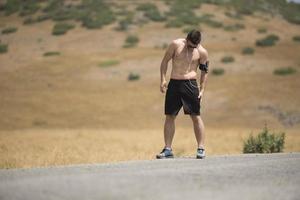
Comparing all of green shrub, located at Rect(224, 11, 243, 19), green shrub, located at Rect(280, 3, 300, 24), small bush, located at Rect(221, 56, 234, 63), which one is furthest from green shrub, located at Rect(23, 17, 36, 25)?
green shrub, located at Rect(280, 3, 300, 24)

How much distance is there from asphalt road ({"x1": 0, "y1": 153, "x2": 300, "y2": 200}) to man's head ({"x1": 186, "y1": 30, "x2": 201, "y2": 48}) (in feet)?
6.61

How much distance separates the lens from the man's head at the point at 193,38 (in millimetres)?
10125

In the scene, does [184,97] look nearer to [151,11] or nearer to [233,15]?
[151,11]

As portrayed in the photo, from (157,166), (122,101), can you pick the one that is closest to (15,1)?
(122,101)

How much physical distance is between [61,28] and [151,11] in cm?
758

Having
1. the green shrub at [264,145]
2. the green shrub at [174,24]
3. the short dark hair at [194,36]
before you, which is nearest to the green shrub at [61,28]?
the green shrub at [174,24]

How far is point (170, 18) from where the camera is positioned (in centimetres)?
5350

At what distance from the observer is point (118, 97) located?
3250 cm

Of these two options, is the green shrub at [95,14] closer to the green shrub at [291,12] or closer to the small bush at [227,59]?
the small bush at [227,59]

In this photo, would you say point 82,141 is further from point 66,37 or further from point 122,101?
point 66,37

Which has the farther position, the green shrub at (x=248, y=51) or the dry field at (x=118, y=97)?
the green shrub at (x=248, y=51)

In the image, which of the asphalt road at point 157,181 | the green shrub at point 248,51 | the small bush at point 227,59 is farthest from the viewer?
the green shrub at point 248,51

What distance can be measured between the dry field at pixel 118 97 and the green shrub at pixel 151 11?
3.90 meters

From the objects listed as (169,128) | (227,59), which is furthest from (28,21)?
(169,128)
